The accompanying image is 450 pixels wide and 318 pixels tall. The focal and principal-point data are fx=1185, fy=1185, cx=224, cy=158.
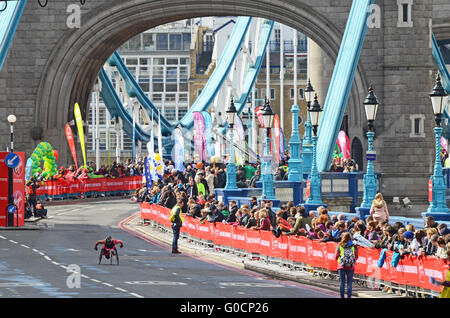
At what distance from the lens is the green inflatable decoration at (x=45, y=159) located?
5500cm

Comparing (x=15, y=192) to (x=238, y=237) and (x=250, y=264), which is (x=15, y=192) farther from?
(x=250, y=264)

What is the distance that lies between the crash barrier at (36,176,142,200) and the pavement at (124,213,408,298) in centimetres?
1344

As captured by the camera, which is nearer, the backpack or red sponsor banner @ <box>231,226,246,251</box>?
the backpack

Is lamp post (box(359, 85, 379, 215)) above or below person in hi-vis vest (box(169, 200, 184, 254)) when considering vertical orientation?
above

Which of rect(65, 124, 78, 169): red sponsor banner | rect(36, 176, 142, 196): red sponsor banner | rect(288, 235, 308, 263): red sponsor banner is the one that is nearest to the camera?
rect(288, 235, 308, 263): red sponsor banner

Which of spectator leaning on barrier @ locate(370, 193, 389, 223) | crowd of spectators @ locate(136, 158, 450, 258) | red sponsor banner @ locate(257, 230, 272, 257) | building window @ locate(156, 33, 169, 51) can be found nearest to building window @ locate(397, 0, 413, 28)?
crowd of spectators @ locate(136, 158, 450, 258)

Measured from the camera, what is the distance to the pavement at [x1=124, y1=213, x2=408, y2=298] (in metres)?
26.7

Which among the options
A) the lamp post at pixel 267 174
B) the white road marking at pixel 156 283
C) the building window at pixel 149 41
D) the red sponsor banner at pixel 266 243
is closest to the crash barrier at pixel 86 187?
the lamp post at pixel 267 174

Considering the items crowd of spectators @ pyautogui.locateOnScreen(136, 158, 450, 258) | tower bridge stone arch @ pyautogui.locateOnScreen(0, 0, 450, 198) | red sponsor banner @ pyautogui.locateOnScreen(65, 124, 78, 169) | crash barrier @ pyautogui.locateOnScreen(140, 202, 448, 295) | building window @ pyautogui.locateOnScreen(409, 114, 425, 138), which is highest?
tower bridge stone arch @ pyautogui.locateOnScreen(0, 0, 450, 198)

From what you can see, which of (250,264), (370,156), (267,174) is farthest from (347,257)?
(267,174)

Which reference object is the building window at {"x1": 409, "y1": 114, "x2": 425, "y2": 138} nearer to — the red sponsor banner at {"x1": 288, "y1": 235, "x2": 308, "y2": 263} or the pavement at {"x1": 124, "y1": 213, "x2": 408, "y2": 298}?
the pavement at {"x1": 124, "y1": 213, "x2": 408, "y2": 298}

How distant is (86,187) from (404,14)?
18497 mm
